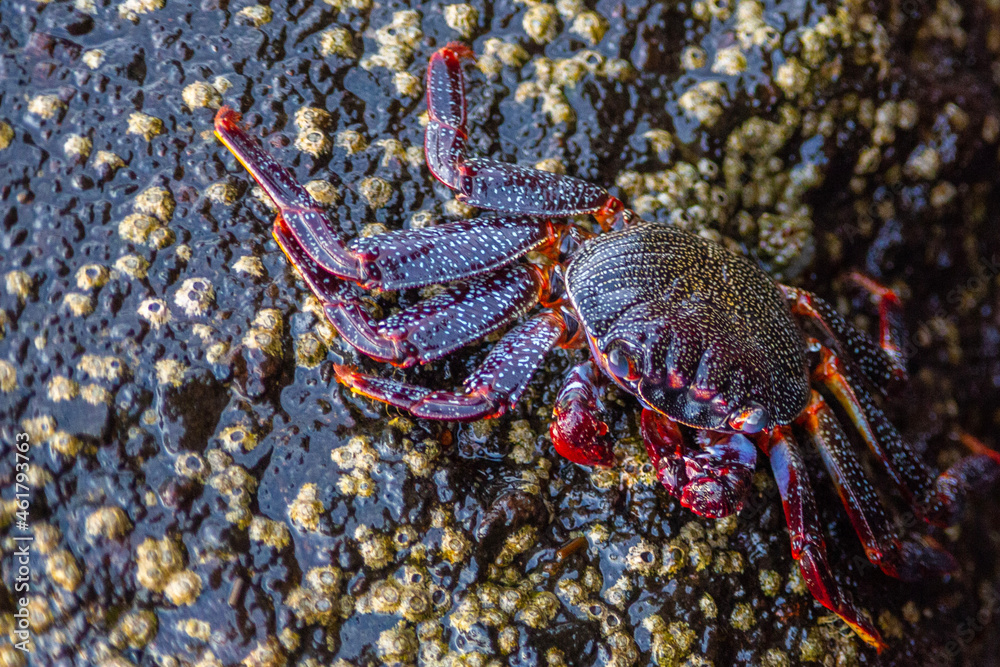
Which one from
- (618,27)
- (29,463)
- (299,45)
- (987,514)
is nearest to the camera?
(29,463)

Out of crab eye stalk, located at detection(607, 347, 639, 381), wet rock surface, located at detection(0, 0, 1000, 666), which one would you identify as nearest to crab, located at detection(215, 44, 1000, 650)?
crab eye stalk, located at detection(607, 347, 639, 381)

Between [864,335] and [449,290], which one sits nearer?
[449,290]

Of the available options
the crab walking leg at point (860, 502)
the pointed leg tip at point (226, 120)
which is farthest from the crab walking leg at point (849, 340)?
the pointed leg tip at point (226, 120)

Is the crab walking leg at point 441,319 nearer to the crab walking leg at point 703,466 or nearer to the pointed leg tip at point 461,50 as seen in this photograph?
the crab walking leg at point 703,466

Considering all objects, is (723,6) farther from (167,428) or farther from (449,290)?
(167,428)

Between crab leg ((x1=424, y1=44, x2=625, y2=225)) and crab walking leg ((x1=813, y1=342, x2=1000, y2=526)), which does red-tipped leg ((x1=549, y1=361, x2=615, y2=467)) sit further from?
crab walking leg ((x1=813, y1=342, x2=1000, y2=526))

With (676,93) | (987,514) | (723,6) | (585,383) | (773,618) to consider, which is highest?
(723,6)

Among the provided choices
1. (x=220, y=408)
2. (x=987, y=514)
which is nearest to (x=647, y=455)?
(x=220, y=408)
